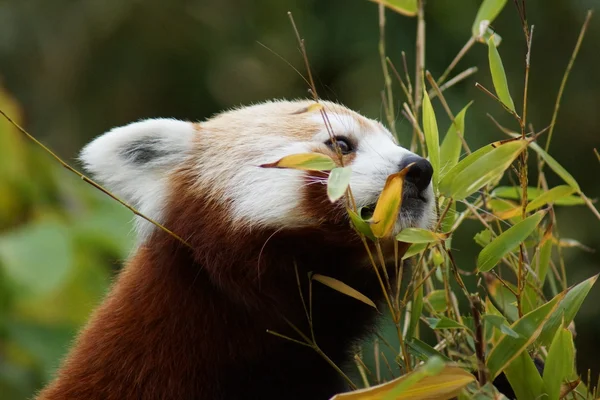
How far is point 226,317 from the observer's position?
7.37 feet

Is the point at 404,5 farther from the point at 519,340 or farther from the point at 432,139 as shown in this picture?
the point at 519,340

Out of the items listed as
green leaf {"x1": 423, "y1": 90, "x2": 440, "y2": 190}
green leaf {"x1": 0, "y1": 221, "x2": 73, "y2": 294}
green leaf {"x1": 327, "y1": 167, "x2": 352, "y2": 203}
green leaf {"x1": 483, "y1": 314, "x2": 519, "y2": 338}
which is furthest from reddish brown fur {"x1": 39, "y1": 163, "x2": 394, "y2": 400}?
green leaf {"x1": 0, "y1": 221, "x2": 73, "y2": 294}

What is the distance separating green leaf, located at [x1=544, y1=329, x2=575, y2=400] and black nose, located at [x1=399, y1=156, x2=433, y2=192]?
450 millimetres

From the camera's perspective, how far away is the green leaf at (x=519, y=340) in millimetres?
1791

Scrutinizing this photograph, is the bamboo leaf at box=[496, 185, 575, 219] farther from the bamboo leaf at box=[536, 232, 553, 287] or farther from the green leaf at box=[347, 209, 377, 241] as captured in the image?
the green leaf at box=[347, 209, 377, 241]

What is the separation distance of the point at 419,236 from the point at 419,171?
0.72 feet

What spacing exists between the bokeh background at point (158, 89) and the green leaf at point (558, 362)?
4.90 ft

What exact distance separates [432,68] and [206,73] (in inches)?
94.6

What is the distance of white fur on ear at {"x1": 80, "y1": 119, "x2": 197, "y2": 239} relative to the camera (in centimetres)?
244

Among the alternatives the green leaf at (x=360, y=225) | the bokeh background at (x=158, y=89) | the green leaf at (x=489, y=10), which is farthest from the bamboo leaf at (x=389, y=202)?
the bokeh background at (x=158, y=89)

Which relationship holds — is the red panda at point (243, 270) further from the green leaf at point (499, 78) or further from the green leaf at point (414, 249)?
the green leaf at point (499, 78)

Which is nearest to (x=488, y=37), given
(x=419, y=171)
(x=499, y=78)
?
(x=499, y=78)

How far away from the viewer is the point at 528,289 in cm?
218

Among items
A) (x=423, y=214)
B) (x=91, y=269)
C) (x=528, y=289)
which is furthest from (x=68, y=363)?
(x=91, y=269)
